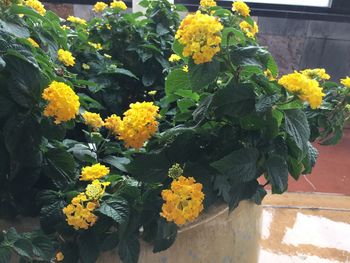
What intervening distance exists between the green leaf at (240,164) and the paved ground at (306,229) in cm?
83

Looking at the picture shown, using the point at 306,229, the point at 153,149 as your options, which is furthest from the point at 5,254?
the point at 306,229

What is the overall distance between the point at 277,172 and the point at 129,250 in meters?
0.20

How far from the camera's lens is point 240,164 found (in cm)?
50

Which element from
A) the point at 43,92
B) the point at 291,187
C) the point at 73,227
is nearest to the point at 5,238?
the point at 73,227

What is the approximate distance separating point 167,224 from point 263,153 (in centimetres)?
15

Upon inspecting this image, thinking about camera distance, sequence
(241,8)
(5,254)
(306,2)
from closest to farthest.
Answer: (5,254), (241,8), (306,2)

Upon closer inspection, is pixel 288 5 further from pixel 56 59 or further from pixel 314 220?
pixel 56 59

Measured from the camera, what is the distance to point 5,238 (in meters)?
0.47

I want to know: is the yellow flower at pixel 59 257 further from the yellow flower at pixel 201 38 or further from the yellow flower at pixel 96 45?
the yellow flower at pixel 96 45

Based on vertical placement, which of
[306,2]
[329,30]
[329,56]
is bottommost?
[329,56]

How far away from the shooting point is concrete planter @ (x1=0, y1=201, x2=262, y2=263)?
53 cm

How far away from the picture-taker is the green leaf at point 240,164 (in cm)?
50

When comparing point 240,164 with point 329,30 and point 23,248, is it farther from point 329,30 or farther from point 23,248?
point 329,30

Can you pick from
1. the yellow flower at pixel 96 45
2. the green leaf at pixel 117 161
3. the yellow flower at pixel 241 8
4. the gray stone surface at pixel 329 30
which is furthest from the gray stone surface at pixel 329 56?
the green leaf at pixel 117 161
